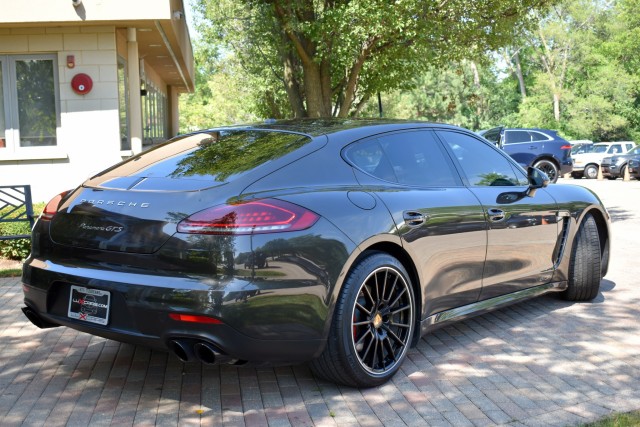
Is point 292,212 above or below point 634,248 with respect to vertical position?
above

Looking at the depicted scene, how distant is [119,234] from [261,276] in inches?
31.1

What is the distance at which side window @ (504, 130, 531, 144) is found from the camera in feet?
79.2

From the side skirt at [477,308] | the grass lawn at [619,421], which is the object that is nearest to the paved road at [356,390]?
the grass lawn at [619,421]

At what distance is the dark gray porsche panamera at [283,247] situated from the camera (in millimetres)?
3854

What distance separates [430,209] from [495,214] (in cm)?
74

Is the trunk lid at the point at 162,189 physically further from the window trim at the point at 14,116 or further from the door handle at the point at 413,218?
the window trim at the point at 14,116

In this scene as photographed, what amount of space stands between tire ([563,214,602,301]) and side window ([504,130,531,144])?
18.1 meters

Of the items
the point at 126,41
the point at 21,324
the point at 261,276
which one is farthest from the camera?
the point at 126,41

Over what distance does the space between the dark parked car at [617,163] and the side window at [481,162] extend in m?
26.9

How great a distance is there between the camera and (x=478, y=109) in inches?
2498

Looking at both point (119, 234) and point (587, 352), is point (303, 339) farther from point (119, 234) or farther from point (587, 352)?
point (587, 352)

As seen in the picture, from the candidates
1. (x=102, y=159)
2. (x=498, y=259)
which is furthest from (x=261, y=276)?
(x=102, y=159)

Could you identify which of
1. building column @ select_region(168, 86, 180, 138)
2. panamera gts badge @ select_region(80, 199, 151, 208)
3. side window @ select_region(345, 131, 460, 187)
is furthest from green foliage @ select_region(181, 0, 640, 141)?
panamera gts badge @ select_region(80, 199, 151, 208)

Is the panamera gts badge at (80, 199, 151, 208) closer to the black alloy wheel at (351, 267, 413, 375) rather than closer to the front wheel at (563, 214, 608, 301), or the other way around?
the black alloy wheel at (351, 267, 413, 375)
